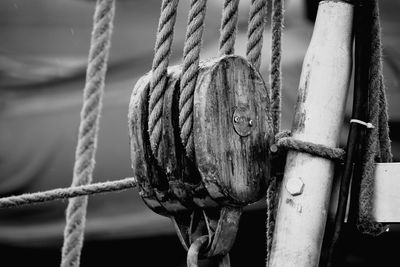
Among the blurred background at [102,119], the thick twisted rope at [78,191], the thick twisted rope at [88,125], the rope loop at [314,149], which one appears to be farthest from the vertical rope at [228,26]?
the blurred background at [102,119]

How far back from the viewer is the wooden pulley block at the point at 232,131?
0.78m

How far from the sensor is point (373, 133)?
2.70 ft

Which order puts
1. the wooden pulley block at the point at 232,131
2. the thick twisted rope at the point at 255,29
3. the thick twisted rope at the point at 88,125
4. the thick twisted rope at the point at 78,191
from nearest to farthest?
the wooden pulley block at the point at 232,131 < the thick twisted rope at the point at 255,29 < the thick twisted rope at the point at 78,191 < the thick twisted rope at the point at 88,125

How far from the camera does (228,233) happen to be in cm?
79

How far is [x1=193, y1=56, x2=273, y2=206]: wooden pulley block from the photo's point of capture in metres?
0.78

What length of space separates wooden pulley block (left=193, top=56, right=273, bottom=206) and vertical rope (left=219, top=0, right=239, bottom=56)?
5 centimetres

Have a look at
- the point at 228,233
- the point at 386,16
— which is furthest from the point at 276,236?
the point at 386,16

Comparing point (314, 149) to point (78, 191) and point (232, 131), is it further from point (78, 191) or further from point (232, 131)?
point (78, 191)

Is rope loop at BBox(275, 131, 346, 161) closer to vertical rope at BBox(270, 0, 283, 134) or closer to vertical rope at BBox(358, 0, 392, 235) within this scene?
vertical rope at BBox(358, 0, 392, 235)

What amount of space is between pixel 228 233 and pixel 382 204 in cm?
19

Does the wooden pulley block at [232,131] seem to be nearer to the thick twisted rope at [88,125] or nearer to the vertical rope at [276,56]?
the vertical rope at [276,56]

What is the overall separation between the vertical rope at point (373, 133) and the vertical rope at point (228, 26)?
170mm

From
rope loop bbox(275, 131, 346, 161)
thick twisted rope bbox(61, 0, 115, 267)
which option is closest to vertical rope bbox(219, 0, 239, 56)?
rope loop bbox(275, 131, 346, 161)

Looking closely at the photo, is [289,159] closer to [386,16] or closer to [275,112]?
[275,112]
